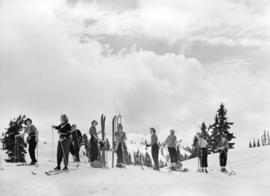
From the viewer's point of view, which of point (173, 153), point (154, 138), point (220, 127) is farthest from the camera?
point (220, 127)

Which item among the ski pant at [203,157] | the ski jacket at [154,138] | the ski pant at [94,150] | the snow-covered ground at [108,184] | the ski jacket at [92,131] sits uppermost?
the ski jacket at [92,131]

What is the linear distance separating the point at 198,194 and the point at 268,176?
9.25m

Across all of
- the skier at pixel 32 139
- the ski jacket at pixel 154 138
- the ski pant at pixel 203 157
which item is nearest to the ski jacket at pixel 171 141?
the ski jacket at pixel 154 138

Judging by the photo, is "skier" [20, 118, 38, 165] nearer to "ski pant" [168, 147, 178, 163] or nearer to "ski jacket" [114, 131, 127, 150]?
"ski jacket" [114, 131, 127, 150]

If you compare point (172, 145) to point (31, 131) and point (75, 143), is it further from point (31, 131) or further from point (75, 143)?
point (31, 131)

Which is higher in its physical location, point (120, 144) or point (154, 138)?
point (154, 138)

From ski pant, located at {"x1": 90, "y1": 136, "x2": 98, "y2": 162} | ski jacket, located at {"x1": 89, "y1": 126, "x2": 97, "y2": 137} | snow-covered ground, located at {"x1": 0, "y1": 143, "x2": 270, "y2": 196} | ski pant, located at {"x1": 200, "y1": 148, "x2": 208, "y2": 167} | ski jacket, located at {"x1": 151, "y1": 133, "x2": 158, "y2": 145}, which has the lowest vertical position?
snow-covered ground, located at {"x1": 0, "y1": 143, "x2": 270, "y2": 196}

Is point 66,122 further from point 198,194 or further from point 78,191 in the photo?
point 198,194

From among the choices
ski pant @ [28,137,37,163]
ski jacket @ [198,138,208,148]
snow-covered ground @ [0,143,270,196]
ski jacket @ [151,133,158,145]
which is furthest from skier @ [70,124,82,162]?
ski jacket @ [198,138,208,148]

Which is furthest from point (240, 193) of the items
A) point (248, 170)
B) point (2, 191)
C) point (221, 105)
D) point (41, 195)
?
point (221, 105)

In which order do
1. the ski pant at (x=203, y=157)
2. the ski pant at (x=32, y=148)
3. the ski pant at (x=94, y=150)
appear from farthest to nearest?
the ski pant at (x=203, y=157) < the ski pant at (x=94, y=150) < the ski pant at (x=32, y=148)

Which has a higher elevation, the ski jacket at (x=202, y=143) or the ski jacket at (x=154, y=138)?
the ski jacket at (x=154, y=138)

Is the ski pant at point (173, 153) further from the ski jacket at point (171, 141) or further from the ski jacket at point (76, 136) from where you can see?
the ski jacket at point (76, 136)

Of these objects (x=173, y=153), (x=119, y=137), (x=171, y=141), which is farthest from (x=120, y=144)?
(x=173, y=153)
